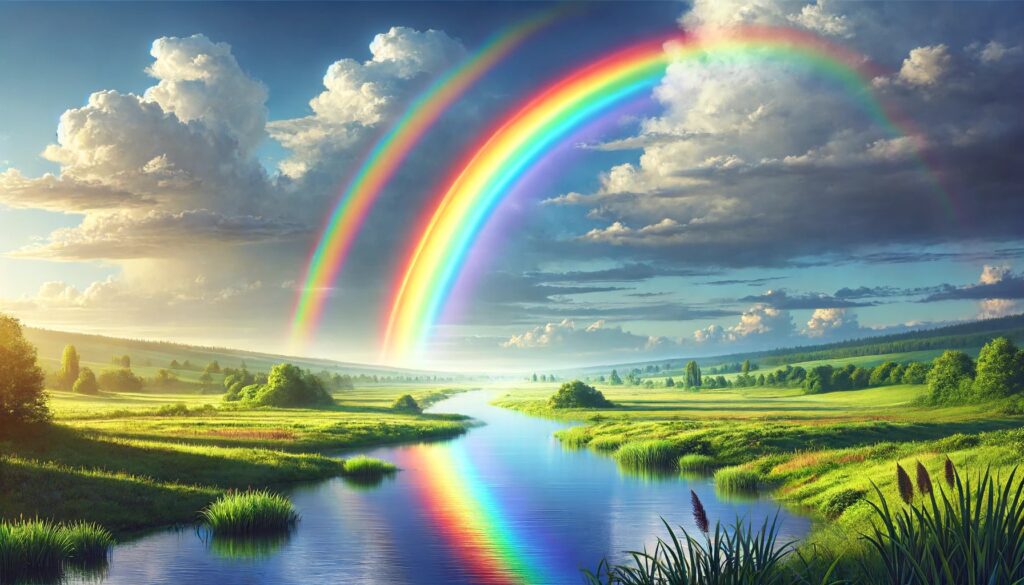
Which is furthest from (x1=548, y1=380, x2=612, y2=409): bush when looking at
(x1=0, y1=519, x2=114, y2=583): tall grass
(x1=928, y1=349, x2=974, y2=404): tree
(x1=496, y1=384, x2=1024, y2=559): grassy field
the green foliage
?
(x1=0, y1=519, x2=114, y2=583): tall grass

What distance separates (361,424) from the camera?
369ft

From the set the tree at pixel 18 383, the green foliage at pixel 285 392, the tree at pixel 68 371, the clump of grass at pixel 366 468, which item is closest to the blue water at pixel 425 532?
the clump of grass at pixel 366 468

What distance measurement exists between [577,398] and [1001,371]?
82965 mm

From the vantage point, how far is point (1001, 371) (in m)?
136

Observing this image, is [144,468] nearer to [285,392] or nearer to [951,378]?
[285,392]

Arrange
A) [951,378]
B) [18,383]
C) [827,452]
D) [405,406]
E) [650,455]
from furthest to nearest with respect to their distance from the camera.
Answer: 1. [405,406]
2. [951,378]
3. [650,455]
4. [827,452]
5. [18,383]

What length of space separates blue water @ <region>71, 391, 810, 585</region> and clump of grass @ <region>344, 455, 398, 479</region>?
1.77 m

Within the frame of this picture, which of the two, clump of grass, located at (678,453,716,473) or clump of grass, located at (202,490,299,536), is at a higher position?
clump of grass, located at (202,490,299,536)

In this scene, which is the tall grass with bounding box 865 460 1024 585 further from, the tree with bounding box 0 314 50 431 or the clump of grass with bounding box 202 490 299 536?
the tree with bounding box 0 314 50 431

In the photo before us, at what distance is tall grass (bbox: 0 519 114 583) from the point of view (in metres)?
32.3

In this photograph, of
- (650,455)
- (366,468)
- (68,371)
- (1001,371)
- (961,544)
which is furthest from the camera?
(68,371)

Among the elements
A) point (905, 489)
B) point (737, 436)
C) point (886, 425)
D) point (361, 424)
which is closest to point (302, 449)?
point (361, 424)

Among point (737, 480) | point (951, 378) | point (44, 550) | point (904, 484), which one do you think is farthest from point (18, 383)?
point (951, 378)

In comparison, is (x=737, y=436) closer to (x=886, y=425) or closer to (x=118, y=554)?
(x=886, y=425)
